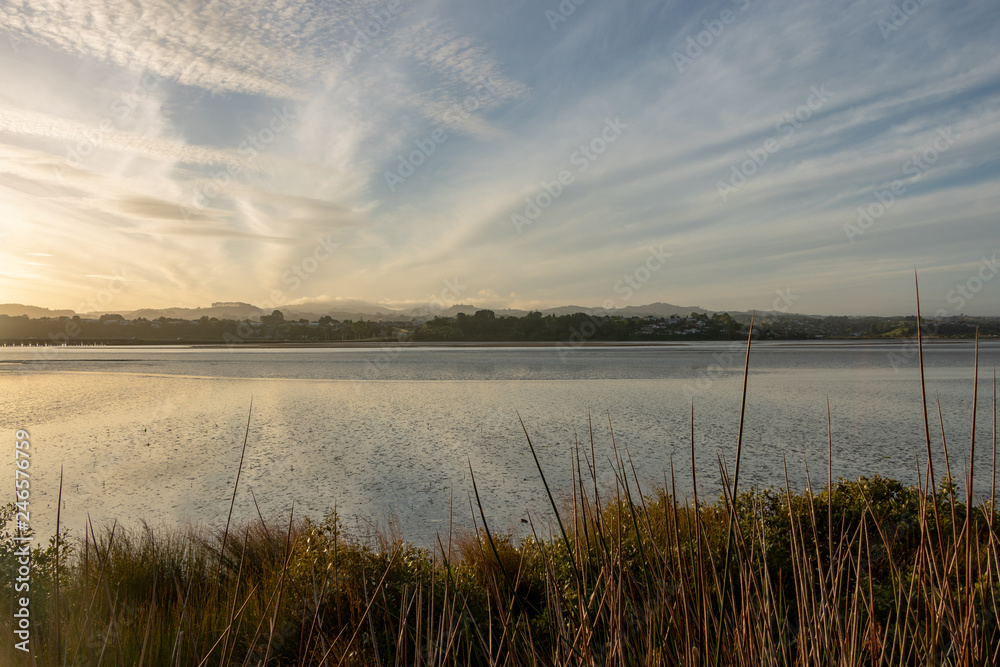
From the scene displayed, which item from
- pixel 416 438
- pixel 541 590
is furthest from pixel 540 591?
pixel 416 438

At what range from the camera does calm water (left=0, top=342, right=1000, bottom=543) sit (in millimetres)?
10023

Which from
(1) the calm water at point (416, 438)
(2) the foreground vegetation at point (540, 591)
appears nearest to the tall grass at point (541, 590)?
(2) the foreground vegetation at point (540, 591)

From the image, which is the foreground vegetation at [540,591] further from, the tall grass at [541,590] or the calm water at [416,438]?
the calm water at [416,438]

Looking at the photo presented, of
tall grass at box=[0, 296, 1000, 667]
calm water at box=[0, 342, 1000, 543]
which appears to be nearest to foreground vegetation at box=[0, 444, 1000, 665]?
tall grass at box=[0, 296, 1000, 667]

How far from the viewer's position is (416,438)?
14.9 m

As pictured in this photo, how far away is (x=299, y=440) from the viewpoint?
14.9 metres

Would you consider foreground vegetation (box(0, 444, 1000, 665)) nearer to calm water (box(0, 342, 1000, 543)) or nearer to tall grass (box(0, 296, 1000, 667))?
tall grass (box(0, 296, 1000, 667))

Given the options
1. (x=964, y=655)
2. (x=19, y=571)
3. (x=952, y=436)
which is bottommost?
(x=952, y=436)

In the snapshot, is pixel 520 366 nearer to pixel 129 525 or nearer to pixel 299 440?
pixel 299 440

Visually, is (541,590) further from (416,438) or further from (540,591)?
(416,438)

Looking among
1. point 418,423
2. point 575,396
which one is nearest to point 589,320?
point 575,396

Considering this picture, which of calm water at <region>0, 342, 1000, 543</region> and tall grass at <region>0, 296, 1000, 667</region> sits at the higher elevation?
tall grass at <region>0, 296, 1000, 667</region>

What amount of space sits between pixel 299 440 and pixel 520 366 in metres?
25.0

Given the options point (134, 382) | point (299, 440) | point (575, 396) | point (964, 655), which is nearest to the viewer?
point (964, 655)
